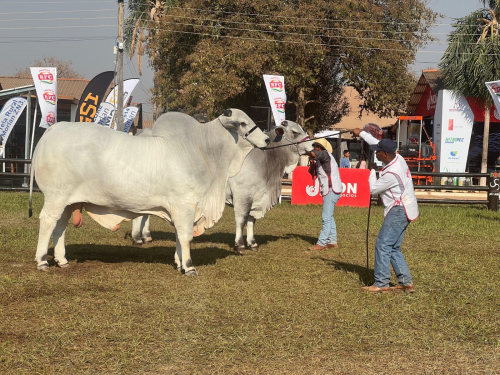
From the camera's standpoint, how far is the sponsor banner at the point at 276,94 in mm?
20578

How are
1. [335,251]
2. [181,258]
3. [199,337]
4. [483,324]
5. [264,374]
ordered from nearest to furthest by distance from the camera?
[264,374] < [199,337] < [483,324] < [181,258] < [335,251]

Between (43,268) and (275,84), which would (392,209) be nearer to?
(43,268)

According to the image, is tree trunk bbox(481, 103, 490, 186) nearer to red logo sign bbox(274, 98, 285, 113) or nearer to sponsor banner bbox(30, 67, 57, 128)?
red logo sign bbox(274, 98, 285, 113)

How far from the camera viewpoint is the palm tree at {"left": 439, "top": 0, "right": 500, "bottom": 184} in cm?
2641

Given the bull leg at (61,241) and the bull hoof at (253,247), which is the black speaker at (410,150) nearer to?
the bull hoof at (253,247)

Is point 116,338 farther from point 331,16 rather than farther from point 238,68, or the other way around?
point 331,16

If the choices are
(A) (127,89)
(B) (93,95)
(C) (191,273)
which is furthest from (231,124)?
(A) (127,89)

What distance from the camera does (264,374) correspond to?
4.39m

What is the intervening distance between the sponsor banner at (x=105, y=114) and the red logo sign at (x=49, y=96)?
2.27 metres

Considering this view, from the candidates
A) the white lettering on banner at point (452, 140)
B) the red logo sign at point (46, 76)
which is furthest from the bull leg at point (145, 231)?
the white lettering on banner at point (452, 140)

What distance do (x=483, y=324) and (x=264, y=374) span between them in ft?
8.27

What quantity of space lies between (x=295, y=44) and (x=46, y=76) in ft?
31.3

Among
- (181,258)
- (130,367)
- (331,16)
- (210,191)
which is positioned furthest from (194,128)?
(331,16)

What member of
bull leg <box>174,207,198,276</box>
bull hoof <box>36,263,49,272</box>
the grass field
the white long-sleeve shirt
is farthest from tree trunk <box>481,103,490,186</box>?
bull hoof <box>36,263,49,272</box>
